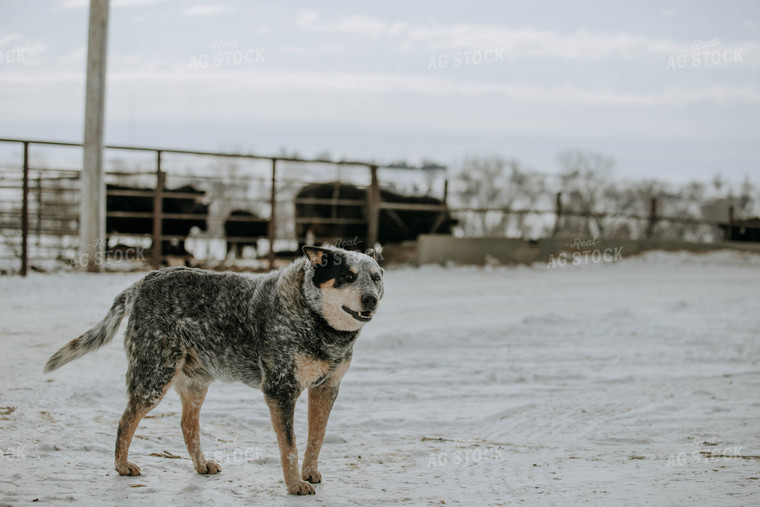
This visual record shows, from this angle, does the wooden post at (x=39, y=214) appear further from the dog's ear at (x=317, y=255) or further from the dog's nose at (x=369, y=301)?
the dog's nose at (x=369, y=301)

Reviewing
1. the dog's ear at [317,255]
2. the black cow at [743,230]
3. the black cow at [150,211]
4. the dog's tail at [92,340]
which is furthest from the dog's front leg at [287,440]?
the black cow at [743,230]

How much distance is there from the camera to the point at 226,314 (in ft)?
16.1

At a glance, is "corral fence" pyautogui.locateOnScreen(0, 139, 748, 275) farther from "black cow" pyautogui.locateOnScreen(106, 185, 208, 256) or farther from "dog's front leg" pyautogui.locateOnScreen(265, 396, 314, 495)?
"dog's front leg" pyautogui.locateOnScreen(265, 396, 314, 495)

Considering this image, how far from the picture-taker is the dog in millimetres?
4629

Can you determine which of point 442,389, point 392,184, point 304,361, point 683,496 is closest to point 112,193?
point 392,184

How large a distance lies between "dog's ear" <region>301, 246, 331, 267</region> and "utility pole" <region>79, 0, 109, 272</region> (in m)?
10.3

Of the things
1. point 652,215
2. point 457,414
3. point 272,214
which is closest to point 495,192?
point 652,215

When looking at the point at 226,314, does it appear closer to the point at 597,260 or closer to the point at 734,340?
the point at 734,340

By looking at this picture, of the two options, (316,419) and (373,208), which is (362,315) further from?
(373,208)

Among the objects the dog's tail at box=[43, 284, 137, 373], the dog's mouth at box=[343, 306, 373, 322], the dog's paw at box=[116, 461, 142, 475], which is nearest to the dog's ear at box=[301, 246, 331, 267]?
the dog's mouth at box=[343, 306, 373, 322]

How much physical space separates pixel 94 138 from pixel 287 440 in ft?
34.9

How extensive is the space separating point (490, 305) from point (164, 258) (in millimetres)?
6575

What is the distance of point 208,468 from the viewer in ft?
16.5

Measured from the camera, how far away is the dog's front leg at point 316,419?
488 centimetres
